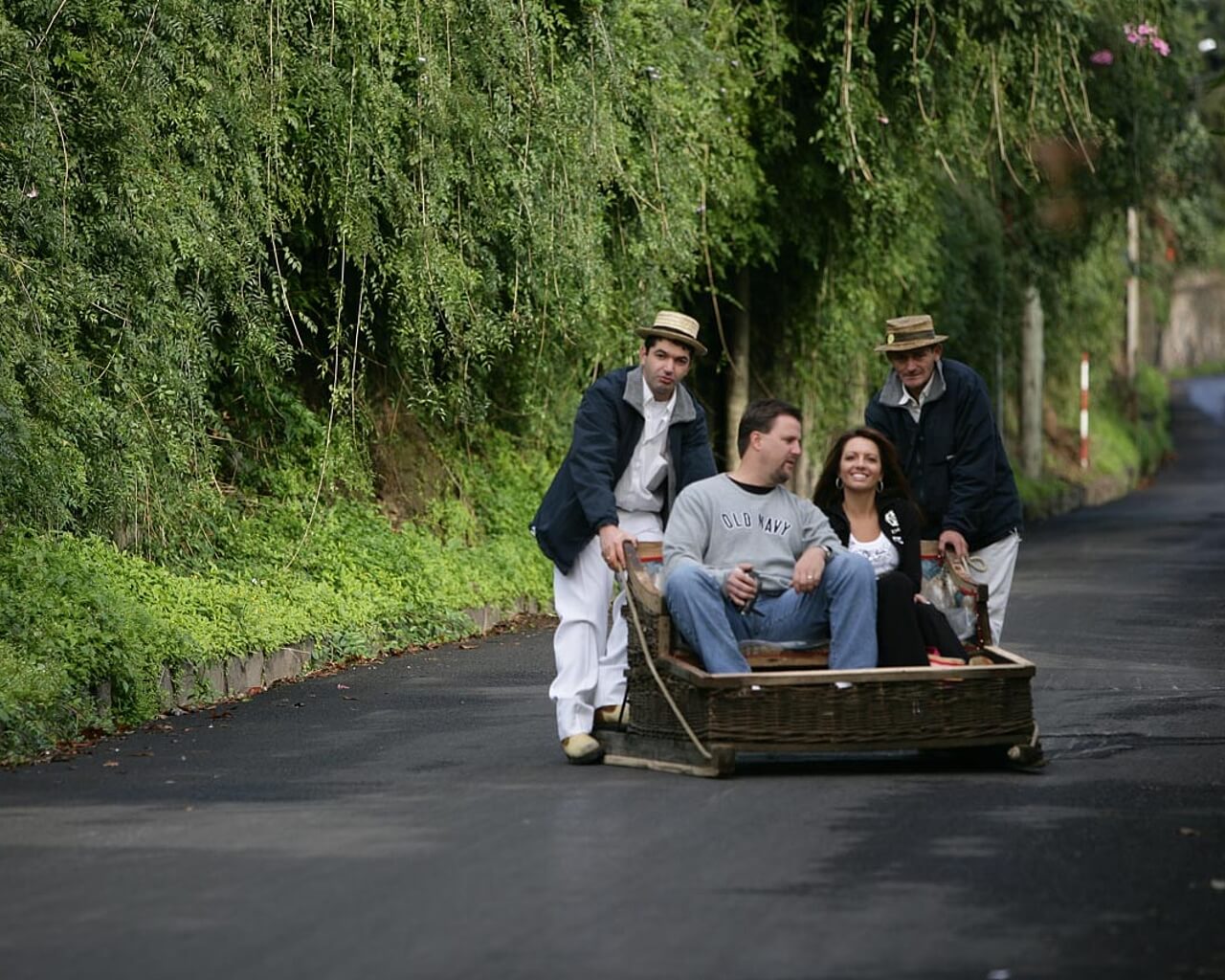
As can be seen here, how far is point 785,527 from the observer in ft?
31.8

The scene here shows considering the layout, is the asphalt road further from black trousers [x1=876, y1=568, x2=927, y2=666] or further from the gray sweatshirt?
the gray sweatshirt

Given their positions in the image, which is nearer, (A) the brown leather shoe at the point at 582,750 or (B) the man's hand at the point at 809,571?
(B) the man's hand at the point at 809,571

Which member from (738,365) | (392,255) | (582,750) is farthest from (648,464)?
(738,365)

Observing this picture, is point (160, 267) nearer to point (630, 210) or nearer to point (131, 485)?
point (131, 485)

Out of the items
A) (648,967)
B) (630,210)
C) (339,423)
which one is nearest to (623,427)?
(648,967)

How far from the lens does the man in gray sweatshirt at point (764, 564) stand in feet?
30.8

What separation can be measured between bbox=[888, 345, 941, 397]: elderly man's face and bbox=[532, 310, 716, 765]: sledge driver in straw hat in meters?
1.02

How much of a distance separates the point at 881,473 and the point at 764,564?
0.88 metres

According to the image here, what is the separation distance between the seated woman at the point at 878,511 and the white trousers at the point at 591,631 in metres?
0.80

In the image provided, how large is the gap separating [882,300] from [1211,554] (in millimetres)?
4405

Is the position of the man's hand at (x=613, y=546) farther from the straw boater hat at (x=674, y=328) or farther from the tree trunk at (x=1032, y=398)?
the tree trunk at (x=1032, y=398)

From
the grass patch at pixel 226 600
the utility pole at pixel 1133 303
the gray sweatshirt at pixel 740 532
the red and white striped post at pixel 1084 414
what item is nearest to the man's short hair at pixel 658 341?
the gray sweatshirt at pixel 740 532

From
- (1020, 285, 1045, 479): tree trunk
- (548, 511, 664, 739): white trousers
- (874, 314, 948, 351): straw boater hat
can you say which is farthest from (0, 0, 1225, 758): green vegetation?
(1020, 285, 1045, 479): tree trunk

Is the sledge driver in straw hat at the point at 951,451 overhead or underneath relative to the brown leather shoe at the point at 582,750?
overhead
